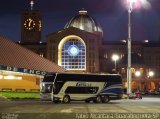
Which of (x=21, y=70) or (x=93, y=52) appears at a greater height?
(x=93, y=52)

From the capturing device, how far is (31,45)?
142m

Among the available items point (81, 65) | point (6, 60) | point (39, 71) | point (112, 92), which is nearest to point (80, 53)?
point (81, 65)

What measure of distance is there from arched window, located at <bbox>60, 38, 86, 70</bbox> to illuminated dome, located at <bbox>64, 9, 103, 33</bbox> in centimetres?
1034

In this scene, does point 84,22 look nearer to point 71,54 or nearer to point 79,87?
point 71,54

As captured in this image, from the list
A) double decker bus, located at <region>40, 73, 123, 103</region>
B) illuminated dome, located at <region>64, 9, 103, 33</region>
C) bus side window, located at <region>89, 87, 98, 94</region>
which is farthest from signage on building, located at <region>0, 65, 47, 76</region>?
illuminated dome, located at <region>64, 9, 103, 33</region>

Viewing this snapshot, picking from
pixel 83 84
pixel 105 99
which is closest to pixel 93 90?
pixel 83 84

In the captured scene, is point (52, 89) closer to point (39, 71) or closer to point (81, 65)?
point (39, 71)

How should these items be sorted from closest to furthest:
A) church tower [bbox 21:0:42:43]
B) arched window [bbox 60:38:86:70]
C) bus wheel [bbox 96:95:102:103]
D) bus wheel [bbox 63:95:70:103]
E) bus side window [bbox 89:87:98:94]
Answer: bus wheel [bbox 63:95:70:103] → bus wheel [bbox 96:95:102:103] → bus side window [bbox 89:87:98:94] → arched window [bbox 60:38:86:70] → church tower [bbox 21:0:42:43]

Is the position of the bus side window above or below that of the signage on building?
below

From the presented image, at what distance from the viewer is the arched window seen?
428 ft

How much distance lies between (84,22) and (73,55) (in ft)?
53.6

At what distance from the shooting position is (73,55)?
13000 centimetres

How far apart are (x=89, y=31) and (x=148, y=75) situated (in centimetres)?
2222

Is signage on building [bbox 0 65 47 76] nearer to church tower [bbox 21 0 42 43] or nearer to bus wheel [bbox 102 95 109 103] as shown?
bus wheel [bbox 102 95 109 103]
